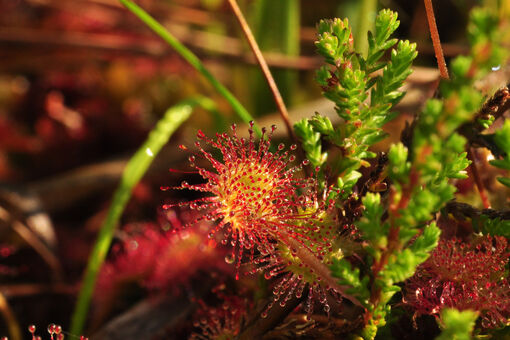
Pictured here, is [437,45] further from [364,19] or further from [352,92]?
[364,19]

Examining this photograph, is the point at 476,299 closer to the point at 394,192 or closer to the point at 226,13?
the point at 394,192

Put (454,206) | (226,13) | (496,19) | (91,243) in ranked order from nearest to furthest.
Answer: (496,19)
(454,206)
(91,243)
(226,13)

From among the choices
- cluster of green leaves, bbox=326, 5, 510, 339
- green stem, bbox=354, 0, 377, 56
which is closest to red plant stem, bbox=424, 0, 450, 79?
cluster of green leaves, bbox=326, 5, 510, 339

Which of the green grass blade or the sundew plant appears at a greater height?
the green grass blade

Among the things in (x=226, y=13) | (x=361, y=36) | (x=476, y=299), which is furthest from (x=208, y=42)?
(x=476, y=299)

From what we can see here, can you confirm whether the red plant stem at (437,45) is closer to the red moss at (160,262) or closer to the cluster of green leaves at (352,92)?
the cluster of green leaves at (352,92)

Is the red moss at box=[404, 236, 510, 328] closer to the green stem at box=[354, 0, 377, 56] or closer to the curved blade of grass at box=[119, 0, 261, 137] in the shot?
the curved blade of grass at box=[119, 0, 261, 137]

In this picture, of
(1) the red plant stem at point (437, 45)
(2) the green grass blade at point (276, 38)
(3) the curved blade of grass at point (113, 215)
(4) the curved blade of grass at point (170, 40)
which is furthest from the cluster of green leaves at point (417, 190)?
(2) the green grass blade at point (276, 38)
